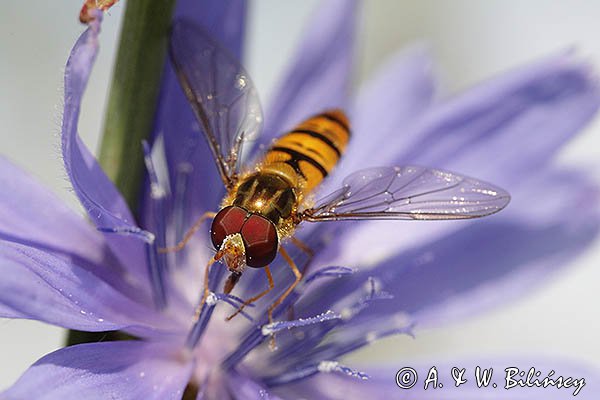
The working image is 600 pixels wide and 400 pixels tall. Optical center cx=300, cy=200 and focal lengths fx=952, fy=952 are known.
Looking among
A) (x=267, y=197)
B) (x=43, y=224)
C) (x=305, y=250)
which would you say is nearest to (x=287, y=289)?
(x=305, y=250)

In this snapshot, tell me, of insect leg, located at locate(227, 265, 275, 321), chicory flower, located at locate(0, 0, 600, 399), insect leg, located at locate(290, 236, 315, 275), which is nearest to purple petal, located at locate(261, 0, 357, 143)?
chicory flower, located at locate(0, 0, 600, 399)

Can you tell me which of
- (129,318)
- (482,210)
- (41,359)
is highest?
(482,210)

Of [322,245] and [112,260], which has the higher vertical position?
[322,245]

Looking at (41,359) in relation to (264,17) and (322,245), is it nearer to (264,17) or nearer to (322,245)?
(322,245)

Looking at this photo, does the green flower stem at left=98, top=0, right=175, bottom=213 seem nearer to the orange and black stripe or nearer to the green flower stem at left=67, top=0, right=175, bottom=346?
the green flower stem at left=67, top=0, right=175, bottom=346

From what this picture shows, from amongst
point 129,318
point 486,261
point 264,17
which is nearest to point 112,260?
point 129,318

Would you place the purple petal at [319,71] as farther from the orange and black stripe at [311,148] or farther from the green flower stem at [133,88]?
the green flower stem at [133,88]
